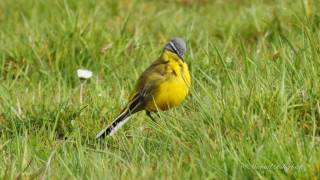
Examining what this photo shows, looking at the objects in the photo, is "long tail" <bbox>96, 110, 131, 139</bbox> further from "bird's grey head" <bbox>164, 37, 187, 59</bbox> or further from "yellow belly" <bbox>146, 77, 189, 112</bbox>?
"bird's grey head" <bbox>164, 37, 187, 59</bbox>

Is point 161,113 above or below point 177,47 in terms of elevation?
below

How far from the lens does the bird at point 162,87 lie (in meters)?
5.67

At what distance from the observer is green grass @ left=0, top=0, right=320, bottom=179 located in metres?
4.55

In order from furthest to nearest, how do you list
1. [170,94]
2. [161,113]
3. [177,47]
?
[177,47] < [170,94] < [161,113]

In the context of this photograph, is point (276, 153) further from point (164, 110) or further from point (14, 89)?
point (14, 89)

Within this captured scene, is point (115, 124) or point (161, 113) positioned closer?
point (161, 113)

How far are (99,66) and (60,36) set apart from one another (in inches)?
17.0

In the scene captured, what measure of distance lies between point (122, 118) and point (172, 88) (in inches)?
15.2

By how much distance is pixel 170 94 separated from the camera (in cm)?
569

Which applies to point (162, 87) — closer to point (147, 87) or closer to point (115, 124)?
point (147, 87)

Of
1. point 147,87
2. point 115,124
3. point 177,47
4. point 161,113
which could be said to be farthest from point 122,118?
point 177,47

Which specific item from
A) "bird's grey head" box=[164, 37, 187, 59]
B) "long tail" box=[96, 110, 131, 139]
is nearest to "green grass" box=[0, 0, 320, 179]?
"long tail" box=[96, 110, 131, 139]

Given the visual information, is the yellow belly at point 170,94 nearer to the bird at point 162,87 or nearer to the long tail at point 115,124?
the bird at point 162,87

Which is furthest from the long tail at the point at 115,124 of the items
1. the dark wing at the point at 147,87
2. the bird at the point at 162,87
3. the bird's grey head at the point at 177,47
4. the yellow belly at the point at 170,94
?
the bird's grey head at the point at 177,47
